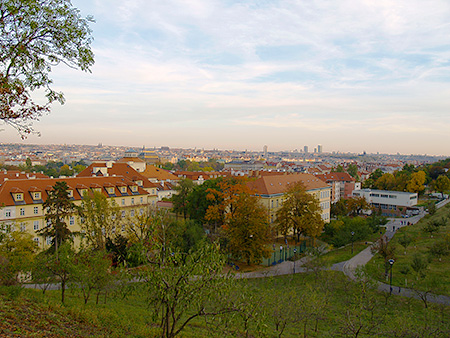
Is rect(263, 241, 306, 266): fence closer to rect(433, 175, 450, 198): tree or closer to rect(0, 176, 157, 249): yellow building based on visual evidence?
rect(0, 176, 157, 249): yellow building

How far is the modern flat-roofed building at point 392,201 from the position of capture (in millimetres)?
64438

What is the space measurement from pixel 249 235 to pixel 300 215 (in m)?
10.5

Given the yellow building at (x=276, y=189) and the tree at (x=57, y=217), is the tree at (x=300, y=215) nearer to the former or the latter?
the yellow building at (x=276, y=189)

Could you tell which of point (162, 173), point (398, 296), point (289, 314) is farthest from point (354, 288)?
point (162, 173)

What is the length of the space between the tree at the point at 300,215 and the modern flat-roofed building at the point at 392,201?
3193 cm

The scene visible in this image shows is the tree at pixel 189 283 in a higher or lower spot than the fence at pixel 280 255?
higher

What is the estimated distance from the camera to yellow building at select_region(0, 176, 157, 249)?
92.8ft

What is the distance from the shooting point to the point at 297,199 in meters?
36.5

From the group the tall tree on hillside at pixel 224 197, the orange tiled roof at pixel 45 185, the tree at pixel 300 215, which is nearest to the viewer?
the orange tiled roof at pixel 45 185

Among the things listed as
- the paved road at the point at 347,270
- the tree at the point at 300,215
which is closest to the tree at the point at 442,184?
the paved road at the point at 347,270

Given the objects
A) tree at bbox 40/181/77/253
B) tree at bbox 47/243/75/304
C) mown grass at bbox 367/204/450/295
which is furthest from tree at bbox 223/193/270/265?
tree at bbox 47/243/75/304

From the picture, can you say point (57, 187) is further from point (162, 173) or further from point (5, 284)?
point (162, 173)

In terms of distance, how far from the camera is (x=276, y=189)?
4425 cm

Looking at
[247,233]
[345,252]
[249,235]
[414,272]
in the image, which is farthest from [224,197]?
[414,272]
